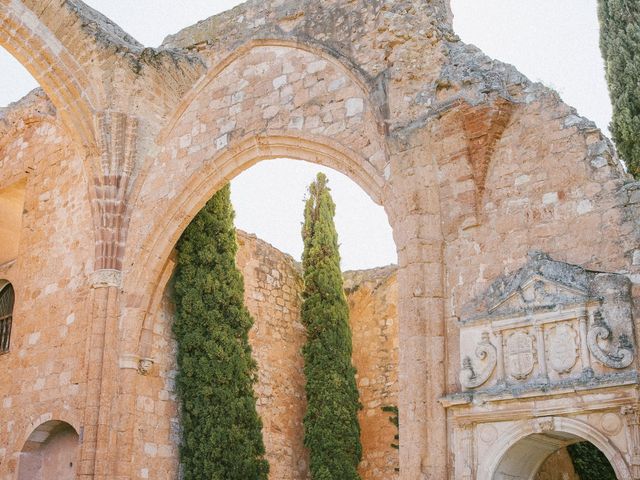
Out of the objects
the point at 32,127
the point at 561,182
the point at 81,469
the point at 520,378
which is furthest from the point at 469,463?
the point at 32,127

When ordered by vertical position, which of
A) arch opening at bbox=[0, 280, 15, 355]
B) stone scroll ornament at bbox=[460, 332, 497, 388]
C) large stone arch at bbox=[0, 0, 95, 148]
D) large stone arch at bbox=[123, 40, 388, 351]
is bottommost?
stone scroll ornament at bbox=[460, 332, 497, 388]

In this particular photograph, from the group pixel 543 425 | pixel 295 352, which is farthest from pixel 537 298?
pixel 295 352

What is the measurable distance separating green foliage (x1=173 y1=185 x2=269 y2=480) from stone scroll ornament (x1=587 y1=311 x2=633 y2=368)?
443 cm

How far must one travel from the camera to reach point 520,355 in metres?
5.87

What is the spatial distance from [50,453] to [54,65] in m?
4.19

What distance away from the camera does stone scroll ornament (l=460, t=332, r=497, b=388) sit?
601 centimetres

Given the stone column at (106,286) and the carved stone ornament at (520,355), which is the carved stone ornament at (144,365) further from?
the carved stone ornament at (520,355)

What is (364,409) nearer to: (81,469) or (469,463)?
(81,469)

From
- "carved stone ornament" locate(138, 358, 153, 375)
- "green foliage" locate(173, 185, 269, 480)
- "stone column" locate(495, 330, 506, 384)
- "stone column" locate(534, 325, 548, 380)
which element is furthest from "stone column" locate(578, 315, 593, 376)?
"carved stone ornament" locate(138, 358, 153, 375)

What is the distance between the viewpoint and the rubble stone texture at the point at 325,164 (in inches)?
233

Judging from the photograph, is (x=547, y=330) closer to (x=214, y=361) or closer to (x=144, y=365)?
(x=214, y=361)

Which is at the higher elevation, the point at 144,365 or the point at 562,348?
the point at 144,365

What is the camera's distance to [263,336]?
1071 cm

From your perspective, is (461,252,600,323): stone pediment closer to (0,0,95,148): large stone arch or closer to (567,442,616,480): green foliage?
(567,442,616,480): green foliage
